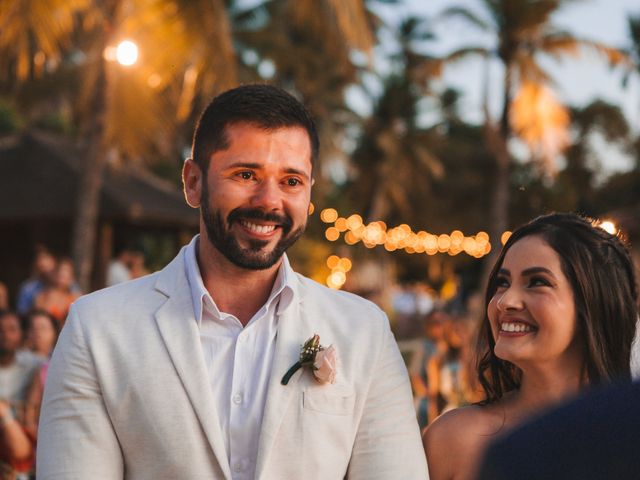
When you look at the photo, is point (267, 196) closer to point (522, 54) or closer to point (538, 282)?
point (538, 282)

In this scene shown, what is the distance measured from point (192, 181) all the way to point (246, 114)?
0.32 meters

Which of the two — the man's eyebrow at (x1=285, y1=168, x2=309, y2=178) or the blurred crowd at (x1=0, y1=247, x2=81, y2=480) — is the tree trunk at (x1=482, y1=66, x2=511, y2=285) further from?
the man's eyebrow at (x1=285, y1=168, x2=309, y2=178)

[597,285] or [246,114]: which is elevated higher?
[246,114]

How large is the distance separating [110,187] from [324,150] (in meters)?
13.2

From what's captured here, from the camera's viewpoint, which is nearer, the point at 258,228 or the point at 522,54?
the point at 258,228

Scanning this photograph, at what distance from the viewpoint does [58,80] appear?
21312 mm

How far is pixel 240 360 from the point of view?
2.69 metres

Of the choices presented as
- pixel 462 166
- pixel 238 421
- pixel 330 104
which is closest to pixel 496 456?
pixel 238 421

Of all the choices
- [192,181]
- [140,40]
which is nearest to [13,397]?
[192,181]

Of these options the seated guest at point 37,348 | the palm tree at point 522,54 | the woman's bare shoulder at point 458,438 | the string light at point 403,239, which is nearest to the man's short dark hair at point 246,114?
the woman's bare shoulder at point 458,438

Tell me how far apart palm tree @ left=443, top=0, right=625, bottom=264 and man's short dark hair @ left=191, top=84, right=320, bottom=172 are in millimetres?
20608

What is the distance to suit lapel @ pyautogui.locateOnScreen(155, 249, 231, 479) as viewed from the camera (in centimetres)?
250

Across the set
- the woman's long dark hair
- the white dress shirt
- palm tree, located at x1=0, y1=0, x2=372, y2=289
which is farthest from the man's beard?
palm tree, located at x1=0, y1=0, x2=372, y2=289

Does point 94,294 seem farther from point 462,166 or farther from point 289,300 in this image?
point 462,166
